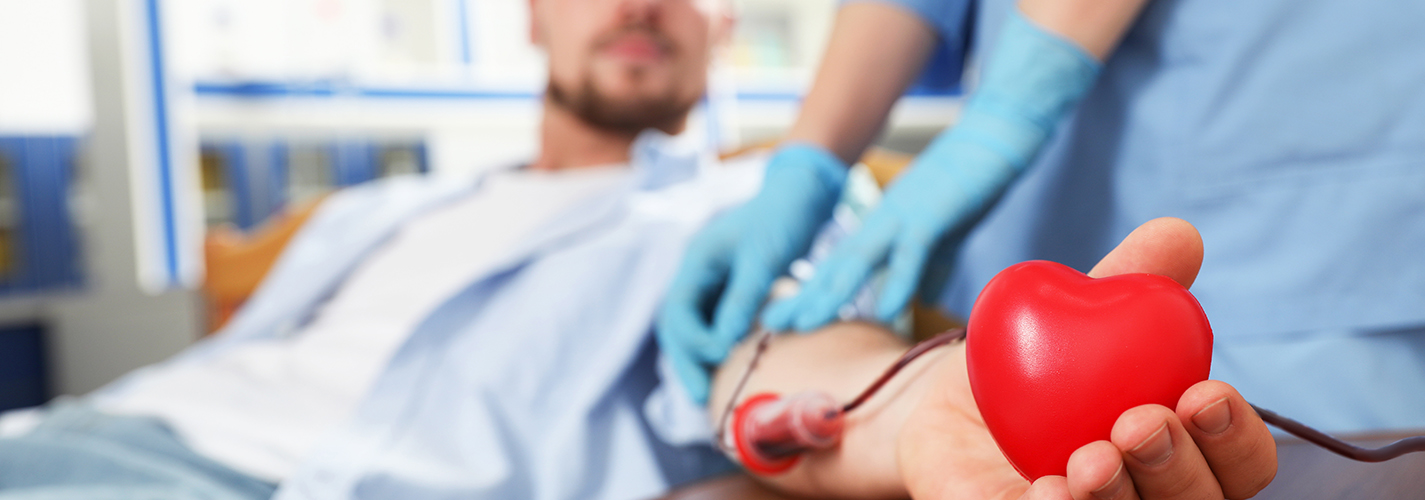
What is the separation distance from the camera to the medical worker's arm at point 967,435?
215 millimetres

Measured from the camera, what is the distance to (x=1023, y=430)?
0.84 ft

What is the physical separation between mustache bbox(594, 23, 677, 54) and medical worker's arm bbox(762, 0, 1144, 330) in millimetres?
725

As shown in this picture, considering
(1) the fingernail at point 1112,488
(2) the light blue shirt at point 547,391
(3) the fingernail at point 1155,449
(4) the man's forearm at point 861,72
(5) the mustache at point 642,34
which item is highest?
(5) the mustache at point 642,34

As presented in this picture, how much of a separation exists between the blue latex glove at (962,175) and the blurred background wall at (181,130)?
2065 millimetres

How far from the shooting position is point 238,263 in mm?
1957

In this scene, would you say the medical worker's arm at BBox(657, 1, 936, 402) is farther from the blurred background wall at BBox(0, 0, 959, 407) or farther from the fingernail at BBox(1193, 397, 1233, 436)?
the blurred background wall at BBox(0, 0, 959, 407)

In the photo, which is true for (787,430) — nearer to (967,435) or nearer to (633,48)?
(967,435)

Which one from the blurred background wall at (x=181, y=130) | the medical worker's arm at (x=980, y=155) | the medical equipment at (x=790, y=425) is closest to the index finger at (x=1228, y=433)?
the medical equipment at (x=790, y=425)

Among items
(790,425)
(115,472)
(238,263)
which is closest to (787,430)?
(790,425)

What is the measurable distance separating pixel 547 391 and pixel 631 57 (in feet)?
2.23

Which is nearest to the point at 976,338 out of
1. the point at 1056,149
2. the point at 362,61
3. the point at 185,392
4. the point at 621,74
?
the point at 1056,149

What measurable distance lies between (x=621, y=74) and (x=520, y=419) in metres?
0.70

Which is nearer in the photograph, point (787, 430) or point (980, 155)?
point (787, 430)

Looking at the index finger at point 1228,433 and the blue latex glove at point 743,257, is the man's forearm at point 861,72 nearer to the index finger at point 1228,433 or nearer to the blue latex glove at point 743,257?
the blue latex glove at point 743,257
